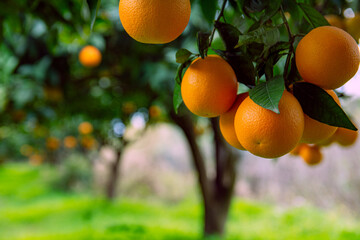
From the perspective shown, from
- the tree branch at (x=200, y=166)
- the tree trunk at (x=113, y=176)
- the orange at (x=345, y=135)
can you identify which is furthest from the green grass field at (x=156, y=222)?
the orange at (x=345, y=135)

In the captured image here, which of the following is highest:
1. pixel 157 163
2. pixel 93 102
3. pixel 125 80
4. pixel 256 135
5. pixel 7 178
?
pixel 256 135

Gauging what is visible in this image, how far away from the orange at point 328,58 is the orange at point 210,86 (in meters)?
0.10

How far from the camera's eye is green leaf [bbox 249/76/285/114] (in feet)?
1.25

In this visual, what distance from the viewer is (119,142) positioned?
20.7 ft

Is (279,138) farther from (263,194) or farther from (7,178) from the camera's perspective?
(7,178)

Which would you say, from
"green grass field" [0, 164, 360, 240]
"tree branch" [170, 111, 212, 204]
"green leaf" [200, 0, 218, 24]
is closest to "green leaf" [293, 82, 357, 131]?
"green leaf" [200, 0, 218, 24]

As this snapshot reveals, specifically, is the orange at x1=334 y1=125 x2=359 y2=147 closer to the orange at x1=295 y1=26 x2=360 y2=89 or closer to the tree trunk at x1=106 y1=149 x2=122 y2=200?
the orange at x1=295 y1=26 x2=360 y2=89

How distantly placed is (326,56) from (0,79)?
279 cm

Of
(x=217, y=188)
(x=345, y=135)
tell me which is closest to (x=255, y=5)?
(x=345, y=135)

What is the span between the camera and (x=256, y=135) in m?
0.41

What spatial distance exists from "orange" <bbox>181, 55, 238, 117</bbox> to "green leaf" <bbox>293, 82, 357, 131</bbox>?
0.09 metres

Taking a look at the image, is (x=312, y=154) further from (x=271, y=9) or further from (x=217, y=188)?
(x=217, y=188)

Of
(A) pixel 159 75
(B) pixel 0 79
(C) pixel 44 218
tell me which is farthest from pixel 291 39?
(C) pixel 44 218

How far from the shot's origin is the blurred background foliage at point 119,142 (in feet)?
4.38
